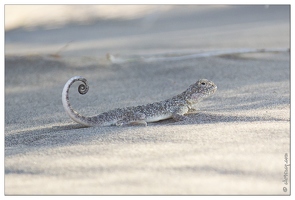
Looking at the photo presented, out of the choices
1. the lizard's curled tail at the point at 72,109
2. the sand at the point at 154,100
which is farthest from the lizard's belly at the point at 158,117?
the lizard's curled tail at the point at 72,109

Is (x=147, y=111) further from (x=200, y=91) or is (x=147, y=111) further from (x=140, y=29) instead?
(x=140, y=29)

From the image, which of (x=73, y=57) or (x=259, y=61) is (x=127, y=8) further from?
(x=259, y=61)

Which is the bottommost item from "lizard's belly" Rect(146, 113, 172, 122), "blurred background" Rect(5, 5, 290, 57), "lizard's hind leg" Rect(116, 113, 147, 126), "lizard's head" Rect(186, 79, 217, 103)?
"lizard's hind leg" Rect(116, 113, 147, 126)

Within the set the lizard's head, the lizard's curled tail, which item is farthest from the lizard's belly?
the lizard's curled tail

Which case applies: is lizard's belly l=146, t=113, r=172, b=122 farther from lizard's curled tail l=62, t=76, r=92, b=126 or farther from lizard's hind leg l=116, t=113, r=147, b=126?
lizard's curled tail l=62, t=76, r=92, b=126

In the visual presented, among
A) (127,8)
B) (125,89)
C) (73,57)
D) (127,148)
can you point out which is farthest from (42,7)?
(127,148)

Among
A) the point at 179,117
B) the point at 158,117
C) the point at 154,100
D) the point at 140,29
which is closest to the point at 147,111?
the point at 158,117

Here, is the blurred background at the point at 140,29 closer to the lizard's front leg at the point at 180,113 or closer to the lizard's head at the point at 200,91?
the lizard's head at the point at 200,91
